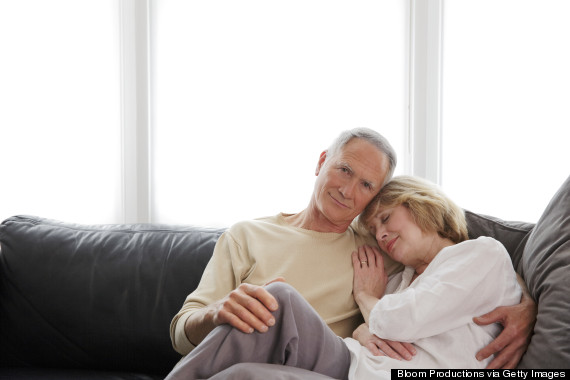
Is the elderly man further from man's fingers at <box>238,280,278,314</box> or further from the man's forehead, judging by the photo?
man's fingers at <box>238,280,278,314</box>

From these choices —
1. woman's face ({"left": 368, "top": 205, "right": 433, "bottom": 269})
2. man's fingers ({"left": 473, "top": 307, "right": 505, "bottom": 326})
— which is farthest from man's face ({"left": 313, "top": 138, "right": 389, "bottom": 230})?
man's fingers ({"left": 473, "top": 307, "right": 505, "bottom": 326})

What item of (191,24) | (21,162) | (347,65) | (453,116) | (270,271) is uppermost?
(191,24)

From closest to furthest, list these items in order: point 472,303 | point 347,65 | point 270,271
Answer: point 472,303 → point 270,271 → point 347,65

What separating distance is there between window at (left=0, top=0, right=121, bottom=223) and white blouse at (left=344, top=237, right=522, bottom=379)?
180cm

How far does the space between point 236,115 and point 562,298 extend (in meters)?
2.02

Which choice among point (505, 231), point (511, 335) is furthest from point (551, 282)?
point (505, 231)

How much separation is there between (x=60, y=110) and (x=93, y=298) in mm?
1150

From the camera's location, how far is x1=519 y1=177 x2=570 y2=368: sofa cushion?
4.02ft

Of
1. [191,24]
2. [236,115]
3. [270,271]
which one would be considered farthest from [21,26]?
[270,271]

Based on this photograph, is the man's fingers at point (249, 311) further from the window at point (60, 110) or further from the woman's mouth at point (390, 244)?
the window at point (60, 110)

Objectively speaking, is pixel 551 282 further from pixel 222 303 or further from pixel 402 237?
pixel 222 303

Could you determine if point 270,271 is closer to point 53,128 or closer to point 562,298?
point 562,298

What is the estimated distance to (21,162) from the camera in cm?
248

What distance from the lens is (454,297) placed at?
4.41 ft
